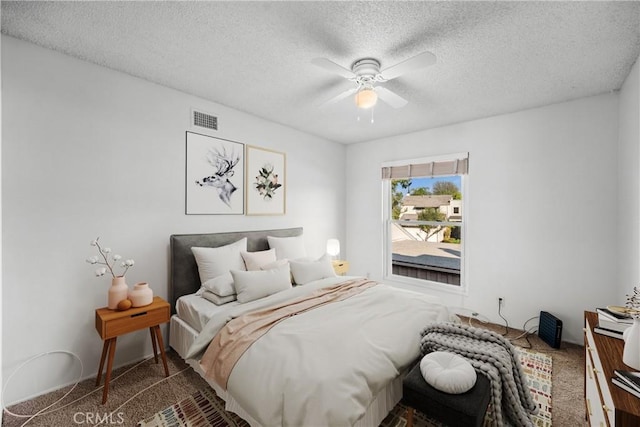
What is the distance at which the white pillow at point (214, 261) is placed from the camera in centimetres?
276

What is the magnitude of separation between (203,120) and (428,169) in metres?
3.02

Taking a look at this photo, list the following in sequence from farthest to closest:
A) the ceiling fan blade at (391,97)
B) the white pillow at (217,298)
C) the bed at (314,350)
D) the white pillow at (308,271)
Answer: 1. the white pillow at (308,271)
2. the white pillow at (217,298)
3. the ceiling fan blade at (391,97)
4. the bed at (314,350)

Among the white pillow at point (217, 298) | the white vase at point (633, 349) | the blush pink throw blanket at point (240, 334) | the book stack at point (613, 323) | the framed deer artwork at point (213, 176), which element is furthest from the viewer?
the framed deer artwork at point (213, 176)

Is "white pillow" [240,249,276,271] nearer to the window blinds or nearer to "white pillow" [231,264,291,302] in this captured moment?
"white pillow" [231,264,291,302]

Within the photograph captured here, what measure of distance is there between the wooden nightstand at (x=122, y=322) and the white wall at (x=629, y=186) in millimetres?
3796

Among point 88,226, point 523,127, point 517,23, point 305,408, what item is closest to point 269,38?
point 517,23

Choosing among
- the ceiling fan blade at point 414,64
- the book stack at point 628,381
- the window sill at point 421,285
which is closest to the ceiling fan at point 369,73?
the ceiling fan blade at point 414,64

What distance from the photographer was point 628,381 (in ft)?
3.68

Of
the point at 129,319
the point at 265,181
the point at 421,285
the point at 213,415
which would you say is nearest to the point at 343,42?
the point at 265,181

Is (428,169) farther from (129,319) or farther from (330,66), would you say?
(129,319)

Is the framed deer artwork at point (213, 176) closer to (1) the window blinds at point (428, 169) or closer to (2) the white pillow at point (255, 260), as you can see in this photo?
(2) the white pillow at point (255, 260)

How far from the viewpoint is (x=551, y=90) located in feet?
8.92

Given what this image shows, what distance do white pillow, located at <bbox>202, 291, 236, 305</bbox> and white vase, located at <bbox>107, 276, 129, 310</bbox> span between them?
0.63m

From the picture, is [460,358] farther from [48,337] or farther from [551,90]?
[48,337]
